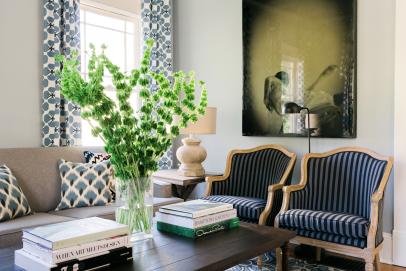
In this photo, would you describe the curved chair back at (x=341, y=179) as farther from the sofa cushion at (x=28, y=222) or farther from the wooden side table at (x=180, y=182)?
the sofa cushion at (x=28, y=222)

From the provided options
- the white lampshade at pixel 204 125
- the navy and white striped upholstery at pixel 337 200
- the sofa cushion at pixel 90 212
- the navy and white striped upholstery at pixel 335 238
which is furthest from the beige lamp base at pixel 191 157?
the navy and white striped upholstery at pixel 335 238

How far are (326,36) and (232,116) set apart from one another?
1.26 meters

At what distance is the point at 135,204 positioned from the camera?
1879 millimetres

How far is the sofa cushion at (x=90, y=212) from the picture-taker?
2963 mm

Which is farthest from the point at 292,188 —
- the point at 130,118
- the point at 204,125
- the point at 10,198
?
the point at 10,198

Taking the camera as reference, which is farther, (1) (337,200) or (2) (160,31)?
(2) (160,31)

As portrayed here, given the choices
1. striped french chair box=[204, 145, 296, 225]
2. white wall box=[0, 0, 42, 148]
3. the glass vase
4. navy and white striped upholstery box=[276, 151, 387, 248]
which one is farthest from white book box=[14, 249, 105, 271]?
white wall box=[0, 0, 42, 148]

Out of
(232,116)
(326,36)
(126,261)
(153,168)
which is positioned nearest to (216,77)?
(232,116)

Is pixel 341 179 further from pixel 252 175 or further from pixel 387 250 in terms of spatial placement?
pixel 252 175

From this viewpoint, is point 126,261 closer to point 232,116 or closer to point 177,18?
point 232,116

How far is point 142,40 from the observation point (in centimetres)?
465

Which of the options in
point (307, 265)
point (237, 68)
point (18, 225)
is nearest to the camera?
point (18, 225)

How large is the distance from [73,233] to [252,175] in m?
2.36

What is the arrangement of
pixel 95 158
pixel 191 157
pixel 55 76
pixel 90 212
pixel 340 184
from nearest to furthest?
1. pixel 90 212
2. pixel 340 184
3. pixel 95 158
4. pixel 55 76
5. pixel 191 157
